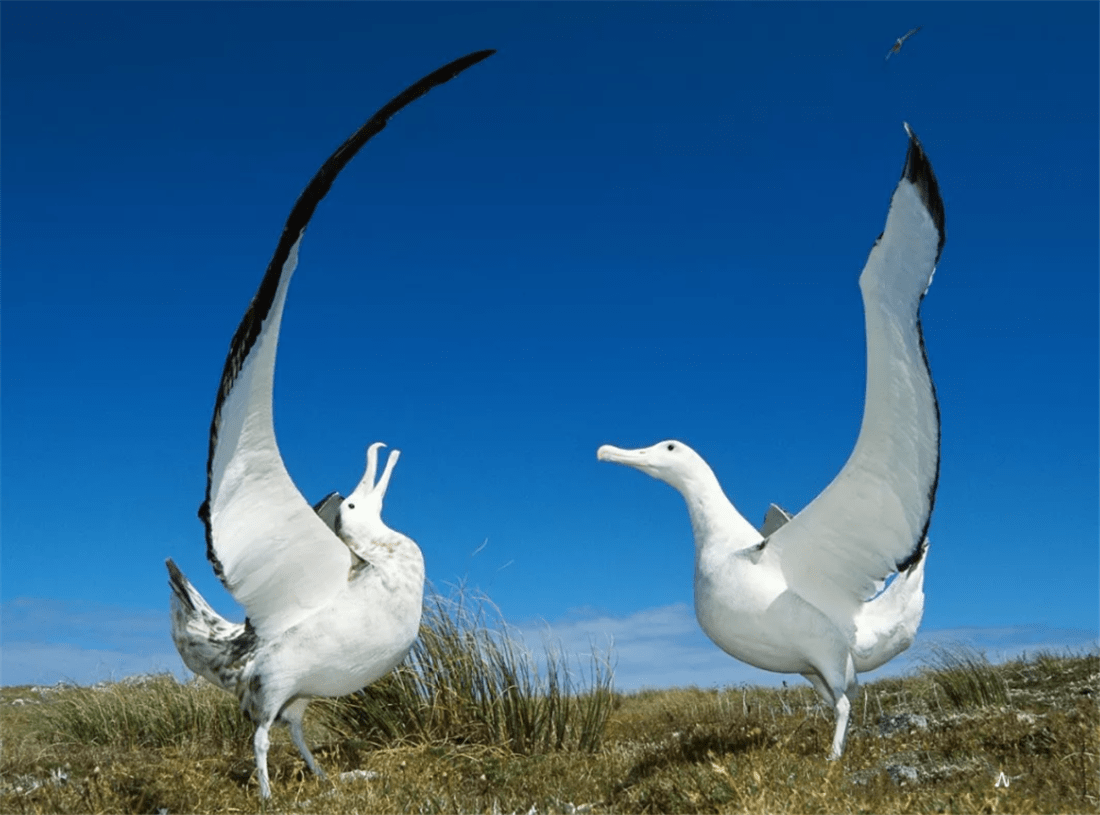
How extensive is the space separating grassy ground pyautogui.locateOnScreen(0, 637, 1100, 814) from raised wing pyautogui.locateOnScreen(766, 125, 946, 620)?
4.14ft

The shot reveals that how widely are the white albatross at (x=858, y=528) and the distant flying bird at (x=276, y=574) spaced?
6.98ft

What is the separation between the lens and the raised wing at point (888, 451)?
19.0 ft

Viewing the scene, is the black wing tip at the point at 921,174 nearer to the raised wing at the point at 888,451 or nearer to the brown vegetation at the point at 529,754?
the raised wing at the point at 888,451

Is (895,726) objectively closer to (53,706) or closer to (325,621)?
(325,621)

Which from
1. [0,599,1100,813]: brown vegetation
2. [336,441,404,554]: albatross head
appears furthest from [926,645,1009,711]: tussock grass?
[336,441,404,554]: albatross head

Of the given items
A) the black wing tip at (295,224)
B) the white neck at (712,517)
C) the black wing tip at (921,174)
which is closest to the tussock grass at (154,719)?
the white neck at (712,517)

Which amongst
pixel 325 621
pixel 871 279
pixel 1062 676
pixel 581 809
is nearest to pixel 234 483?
pixel 325 621

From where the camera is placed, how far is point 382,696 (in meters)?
9.69

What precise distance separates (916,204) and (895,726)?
556 cm

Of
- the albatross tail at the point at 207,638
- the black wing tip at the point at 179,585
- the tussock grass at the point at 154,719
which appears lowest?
the tussock grass at the point at 154,719

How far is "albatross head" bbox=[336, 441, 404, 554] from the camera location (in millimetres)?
7691

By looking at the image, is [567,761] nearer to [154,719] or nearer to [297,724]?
[297,724]

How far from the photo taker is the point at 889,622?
7461 mm

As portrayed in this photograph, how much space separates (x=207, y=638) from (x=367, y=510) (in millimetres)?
1578
